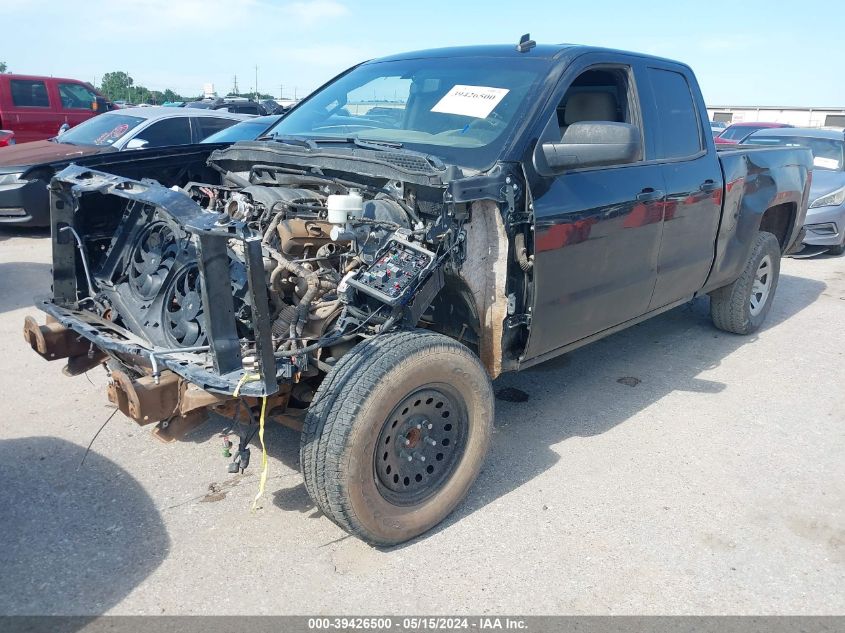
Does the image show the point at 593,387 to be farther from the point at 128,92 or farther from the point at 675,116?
the point at 128,92

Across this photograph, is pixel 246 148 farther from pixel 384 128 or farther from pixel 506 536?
pixel 506 536

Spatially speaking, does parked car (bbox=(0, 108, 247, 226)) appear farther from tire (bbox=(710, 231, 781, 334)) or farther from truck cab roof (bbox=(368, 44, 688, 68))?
tire (bbox=(710, 231, 781, 334))

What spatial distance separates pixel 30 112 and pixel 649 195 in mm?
12928

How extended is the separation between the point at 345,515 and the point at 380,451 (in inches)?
11.6

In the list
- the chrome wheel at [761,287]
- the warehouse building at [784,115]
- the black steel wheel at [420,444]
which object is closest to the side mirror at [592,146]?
the black steel wheel at [420,444]

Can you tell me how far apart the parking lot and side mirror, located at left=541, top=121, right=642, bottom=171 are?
1.59 m

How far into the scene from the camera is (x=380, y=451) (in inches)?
111

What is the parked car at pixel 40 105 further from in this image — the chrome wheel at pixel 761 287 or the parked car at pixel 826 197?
the parked car at pixel 826 197

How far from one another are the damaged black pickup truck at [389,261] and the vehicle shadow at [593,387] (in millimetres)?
477

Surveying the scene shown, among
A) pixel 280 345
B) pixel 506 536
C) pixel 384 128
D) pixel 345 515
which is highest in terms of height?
pixel 384 128

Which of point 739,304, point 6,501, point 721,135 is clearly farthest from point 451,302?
point 721,135

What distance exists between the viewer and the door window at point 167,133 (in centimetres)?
899

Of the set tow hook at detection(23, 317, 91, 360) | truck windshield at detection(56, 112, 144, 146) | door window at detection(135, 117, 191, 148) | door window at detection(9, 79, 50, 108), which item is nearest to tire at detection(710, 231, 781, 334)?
tow hook at detection(23, 317, 91, 360)

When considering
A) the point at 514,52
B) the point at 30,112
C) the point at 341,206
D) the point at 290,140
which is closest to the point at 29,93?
the point at 30,112
